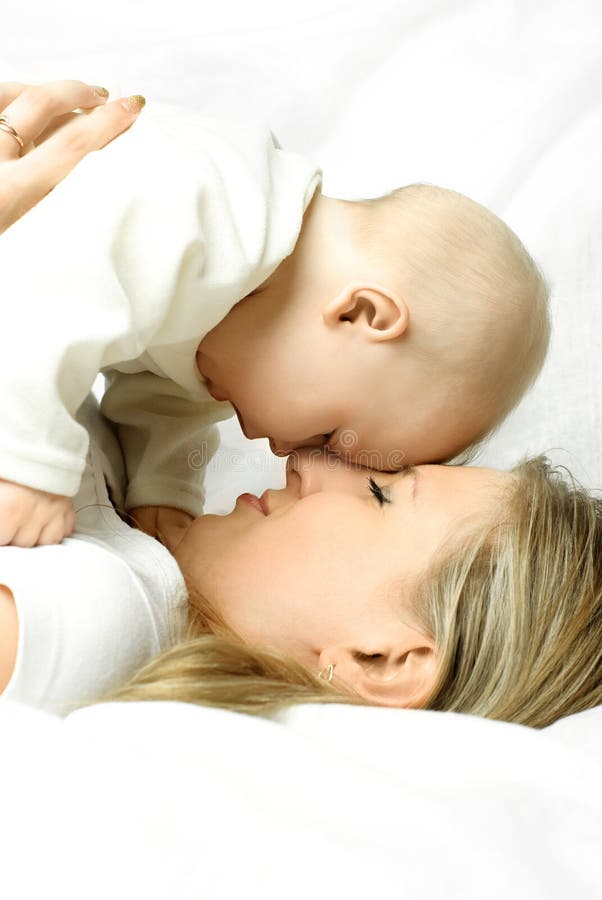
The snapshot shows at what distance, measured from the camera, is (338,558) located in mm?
1235

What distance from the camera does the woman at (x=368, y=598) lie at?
42.3 inches

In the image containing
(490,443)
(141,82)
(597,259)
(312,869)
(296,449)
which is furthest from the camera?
(141,82)

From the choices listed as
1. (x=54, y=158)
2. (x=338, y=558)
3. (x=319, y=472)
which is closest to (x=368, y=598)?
(x=338, y=558)

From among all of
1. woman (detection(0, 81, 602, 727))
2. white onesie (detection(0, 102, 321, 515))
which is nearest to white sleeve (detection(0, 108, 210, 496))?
white onesie (detection(0, 102, 321, 515))

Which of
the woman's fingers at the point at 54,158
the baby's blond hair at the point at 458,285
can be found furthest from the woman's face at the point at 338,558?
the woman's fingers at the point at 54,158

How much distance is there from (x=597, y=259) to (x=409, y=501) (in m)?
0.76

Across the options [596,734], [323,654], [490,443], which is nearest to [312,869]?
[596,734]

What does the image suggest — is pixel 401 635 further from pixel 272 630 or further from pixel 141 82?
pixel 141 82

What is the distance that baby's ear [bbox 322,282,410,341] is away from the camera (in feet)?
4.20

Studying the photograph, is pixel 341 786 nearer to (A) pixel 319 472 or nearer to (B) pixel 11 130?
(A) pixel 319 472

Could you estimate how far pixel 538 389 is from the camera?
5.67 feet

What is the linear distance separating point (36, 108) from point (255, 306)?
0.35 m

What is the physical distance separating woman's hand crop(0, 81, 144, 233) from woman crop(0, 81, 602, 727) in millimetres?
339

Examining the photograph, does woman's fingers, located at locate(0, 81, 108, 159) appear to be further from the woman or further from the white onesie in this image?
the woman
